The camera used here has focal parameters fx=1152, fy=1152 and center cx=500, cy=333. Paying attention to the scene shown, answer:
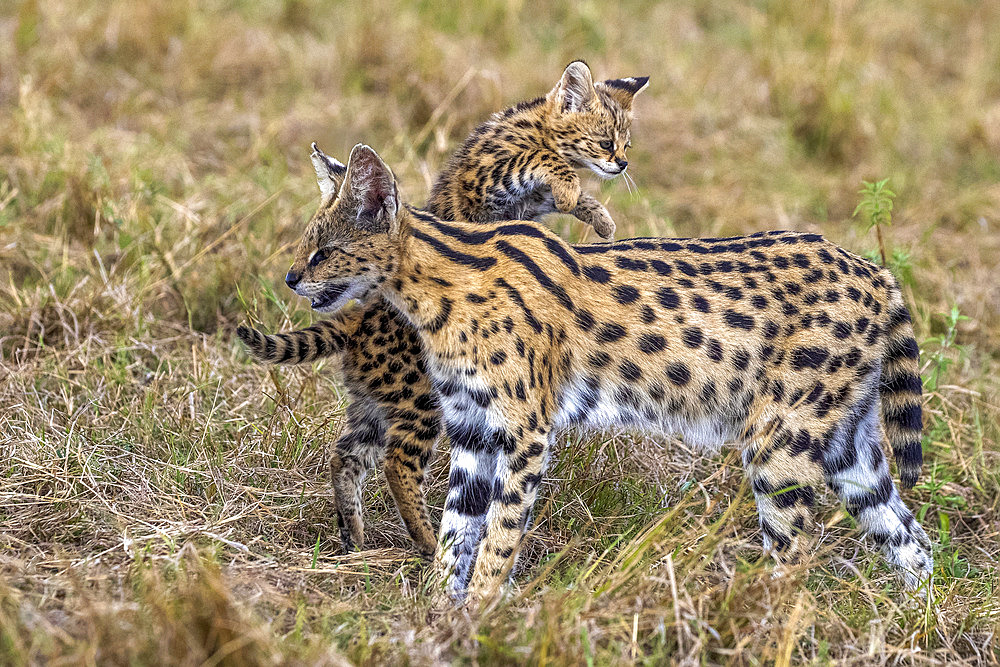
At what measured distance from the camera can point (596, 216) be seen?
5363 millimetres

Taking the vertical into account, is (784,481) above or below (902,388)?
below

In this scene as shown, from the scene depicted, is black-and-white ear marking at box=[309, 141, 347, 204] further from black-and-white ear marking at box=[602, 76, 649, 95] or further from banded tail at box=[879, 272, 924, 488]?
banded tail at box=[879, 272, 924, 488]

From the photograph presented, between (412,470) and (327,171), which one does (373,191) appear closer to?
(327,171)

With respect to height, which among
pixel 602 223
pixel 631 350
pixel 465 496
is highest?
pixel 602 223

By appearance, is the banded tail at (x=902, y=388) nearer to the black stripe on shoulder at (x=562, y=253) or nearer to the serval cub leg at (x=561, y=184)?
the black stripe on shoulder at (x=562, y=253)

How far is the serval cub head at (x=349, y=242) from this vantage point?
14.0 ft

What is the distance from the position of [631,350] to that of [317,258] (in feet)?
4.13

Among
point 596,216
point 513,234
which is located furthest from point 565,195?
point 513,234

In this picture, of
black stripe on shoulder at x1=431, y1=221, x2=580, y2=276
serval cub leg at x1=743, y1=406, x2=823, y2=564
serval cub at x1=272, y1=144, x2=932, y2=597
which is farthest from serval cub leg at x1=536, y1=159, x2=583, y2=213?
serval cub leg at x1=743, y1=406, x2=823, y2=564

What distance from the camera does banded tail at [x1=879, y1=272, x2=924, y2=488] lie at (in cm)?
464

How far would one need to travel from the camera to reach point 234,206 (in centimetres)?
668

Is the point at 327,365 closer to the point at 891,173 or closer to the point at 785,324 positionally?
the point at 785,324

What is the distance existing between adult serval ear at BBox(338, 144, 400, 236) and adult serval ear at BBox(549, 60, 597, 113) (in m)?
1.54

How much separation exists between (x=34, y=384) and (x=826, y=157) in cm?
626
